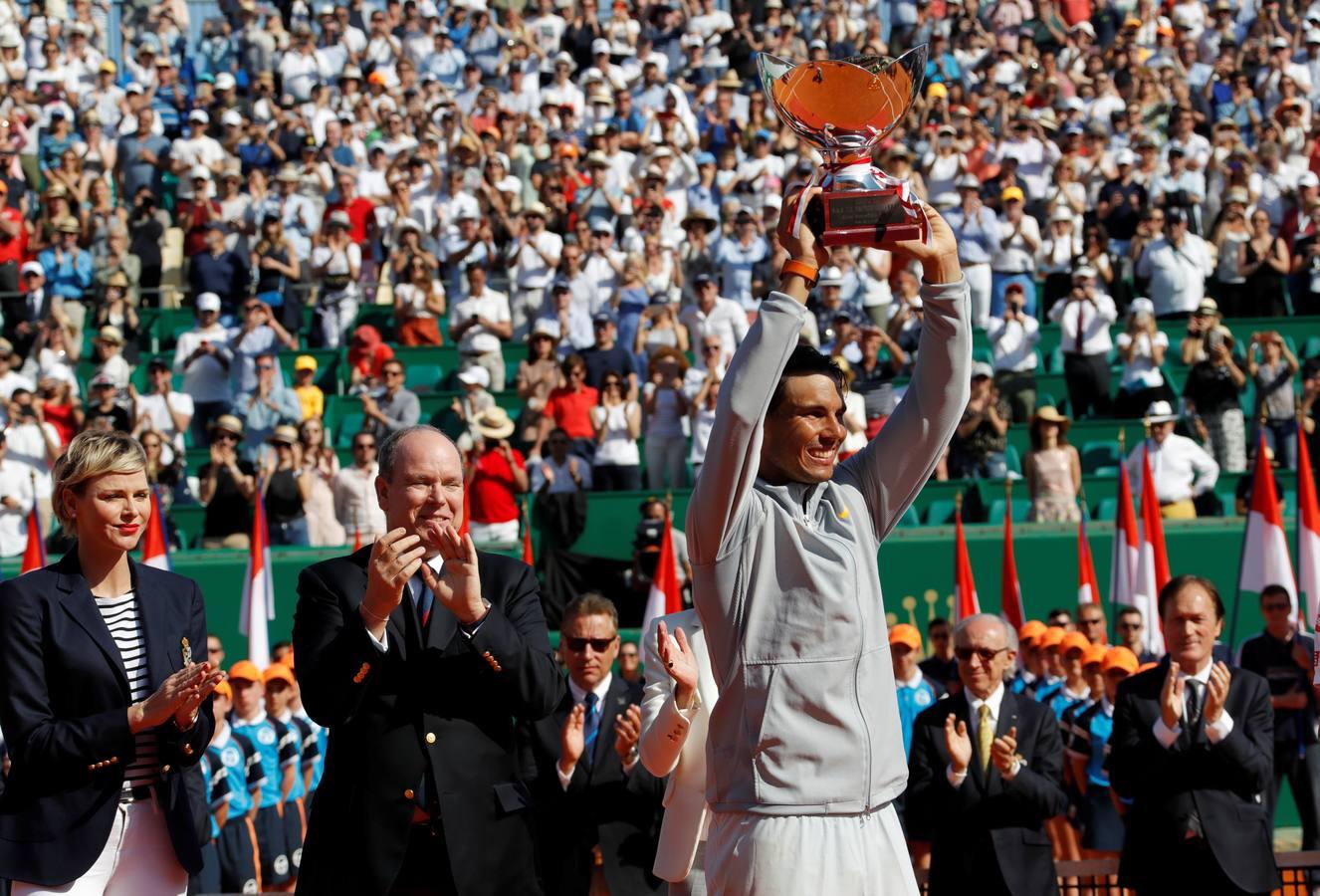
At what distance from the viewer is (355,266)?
17891 mm

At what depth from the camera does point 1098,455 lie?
49.4 ft

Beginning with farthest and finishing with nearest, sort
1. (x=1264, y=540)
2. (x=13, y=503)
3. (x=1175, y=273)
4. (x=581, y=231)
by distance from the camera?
1. (x=581, y=231)
2. (x=1175, y=273)
3. (x=13, y=503)
4. (x=1264, y=540)

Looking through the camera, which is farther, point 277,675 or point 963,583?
point 963,583

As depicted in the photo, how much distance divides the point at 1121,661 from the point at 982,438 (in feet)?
18.2

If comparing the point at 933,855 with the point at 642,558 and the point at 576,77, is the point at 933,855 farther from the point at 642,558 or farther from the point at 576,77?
the point at 576,77

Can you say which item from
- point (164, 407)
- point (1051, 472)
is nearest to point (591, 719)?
point (1051, 472)

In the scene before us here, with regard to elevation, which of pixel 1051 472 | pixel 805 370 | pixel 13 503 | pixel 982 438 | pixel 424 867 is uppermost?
pixel 805 370

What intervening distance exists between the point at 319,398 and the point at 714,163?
5.32m

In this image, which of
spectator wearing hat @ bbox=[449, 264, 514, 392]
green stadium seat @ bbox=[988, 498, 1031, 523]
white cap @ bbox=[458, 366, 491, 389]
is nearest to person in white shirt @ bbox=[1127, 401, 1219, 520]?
green stadium seat @ bbox=[988, 498, 1031, 523]

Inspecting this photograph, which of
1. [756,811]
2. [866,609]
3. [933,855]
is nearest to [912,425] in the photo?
[866,609]

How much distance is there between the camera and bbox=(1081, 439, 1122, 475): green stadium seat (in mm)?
14992

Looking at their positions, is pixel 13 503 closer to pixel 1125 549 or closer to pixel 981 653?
pixel 1125 549

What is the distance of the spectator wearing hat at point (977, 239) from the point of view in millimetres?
16766

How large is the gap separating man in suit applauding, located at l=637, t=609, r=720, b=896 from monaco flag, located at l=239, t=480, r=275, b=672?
7.64 m
